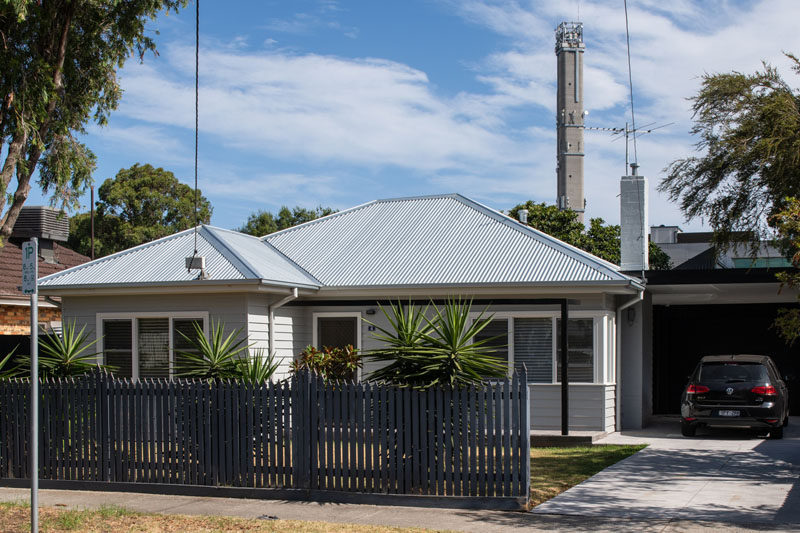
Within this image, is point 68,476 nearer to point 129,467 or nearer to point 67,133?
point 129,467

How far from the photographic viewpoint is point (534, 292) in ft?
53.8

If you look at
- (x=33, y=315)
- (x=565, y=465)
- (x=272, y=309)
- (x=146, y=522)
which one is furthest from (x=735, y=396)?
(x=33, y=315)

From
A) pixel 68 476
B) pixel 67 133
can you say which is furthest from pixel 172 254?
pixel 68 476

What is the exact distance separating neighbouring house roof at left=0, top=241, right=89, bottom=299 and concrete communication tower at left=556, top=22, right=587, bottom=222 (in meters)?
71.9

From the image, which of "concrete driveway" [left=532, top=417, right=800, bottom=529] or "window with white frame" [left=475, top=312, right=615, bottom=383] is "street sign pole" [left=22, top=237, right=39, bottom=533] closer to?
"concrete driveway" [left=532, top=417, right=800, bottom=529]

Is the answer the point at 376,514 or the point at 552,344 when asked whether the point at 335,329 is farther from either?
the point at 376,514

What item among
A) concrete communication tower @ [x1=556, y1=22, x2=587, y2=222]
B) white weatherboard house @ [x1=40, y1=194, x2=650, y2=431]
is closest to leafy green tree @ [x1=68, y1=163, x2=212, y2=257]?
white weatherboard house @ [x1=40, y1=194, x2=650, y2=431]

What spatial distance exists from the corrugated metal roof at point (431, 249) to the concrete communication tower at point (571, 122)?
243 ft

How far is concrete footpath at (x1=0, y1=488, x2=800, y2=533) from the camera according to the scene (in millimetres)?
8555

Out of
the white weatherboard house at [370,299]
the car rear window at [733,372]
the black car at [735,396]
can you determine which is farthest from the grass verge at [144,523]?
the car rear window at [733,372]

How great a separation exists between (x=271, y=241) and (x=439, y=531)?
→ 12722 millimetres

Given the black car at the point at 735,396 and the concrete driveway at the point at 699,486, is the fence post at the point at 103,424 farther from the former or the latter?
the black car at the point at 735,396

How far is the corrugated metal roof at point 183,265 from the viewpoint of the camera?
15.9 metres

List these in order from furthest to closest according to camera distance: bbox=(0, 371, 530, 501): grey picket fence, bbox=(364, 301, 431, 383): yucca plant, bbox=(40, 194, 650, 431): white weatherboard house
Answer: bbox=(40, 194, 650, 431): white weatherboard house → bbox=(364, 301, 431, 383): yucca plant → bbox=(0, 371, 530, 501): grey picket fence
